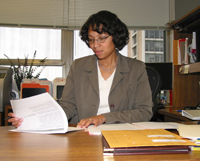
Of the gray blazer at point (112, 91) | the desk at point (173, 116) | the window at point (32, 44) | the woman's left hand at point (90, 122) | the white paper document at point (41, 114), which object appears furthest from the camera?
the window at point (32, 44)

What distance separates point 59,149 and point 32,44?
2.79 meters

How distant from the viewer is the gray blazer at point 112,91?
1311 millimetres

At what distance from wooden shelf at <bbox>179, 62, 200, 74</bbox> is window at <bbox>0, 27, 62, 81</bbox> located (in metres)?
1.75

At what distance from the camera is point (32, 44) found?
3158 mm

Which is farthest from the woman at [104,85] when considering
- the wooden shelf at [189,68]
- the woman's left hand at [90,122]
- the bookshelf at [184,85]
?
the bookshelf at [184,85]

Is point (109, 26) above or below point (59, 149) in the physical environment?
above

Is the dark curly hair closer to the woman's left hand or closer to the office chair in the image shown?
the office chair

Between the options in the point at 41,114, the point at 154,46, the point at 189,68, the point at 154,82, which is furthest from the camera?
the point at 154,46

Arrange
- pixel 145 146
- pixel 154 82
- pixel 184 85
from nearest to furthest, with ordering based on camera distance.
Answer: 1. pixel 145 146
2. pixel 154 82
3. pixel 184 85

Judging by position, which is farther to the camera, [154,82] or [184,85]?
[184,85]

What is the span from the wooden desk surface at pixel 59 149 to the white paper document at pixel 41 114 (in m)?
0.06

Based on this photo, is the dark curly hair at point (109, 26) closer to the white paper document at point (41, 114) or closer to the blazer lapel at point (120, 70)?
the blazer lapel at point (120, 70)

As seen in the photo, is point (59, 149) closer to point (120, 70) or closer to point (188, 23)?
point (120, 70)

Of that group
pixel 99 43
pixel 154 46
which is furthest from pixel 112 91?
pixel 154 46
